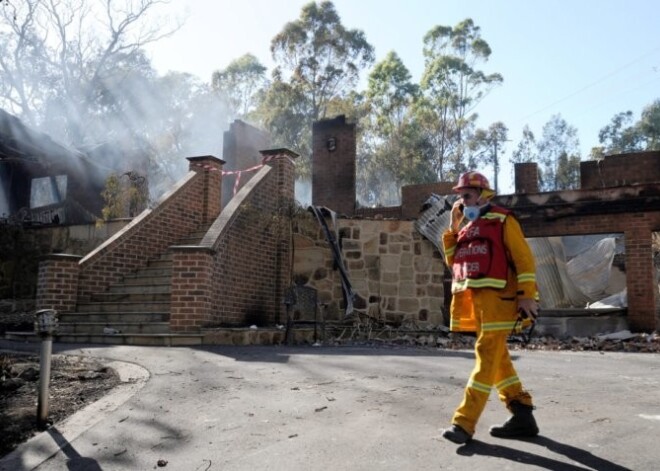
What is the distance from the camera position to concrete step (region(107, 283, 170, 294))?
33.3ft

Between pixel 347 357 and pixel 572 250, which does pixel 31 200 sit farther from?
pixel 572 250

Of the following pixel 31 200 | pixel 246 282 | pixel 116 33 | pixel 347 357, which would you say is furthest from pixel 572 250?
pixel 116 33

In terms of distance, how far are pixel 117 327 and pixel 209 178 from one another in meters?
4.22

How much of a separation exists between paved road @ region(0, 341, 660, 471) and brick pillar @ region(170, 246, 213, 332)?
208 centimetres

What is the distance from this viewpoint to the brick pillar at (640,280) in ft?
42.8

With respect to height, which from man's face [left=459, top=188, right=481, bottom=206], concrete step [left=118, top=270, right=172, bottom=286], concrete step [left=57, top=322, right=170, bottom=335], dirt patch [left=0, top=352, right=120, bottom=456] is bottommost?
dirt patch [left=0, top=352, right=120, bottom=456]

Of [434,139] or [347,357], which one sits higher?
[434,139]

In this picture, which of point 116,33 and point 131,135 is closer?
point 116,33

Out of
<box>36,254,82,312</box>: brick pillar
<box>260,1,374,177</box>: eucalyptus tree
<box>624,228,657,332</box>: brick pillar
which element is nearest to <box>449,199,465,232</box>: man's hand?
<box>36,254,82,312</box>: brick pillar

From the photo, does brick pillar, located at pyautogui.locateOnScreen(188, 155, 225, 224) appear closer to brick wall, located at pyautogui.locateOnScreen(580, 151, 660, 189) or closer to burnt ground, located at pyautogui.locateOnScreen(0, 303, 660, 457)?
burnt ground, located at pyautogui.locateOnScreen(0, 303, 660, 457)

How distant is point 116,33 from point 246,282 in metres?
30.4

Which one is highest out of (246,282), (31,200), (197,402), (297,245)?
(31,200)

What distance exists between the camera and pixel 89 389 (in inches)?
207

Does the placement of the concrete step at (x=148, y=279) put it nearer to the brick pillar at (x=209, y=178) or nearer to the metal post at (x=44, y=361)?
the brick pillar at (x=209, y=178)
